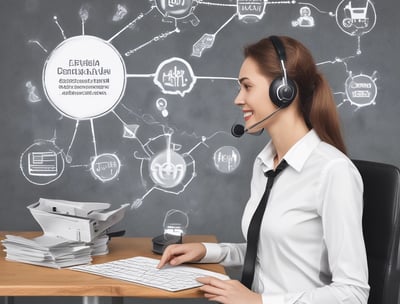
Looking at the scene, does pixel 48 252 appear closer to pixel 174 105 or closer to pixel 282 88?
pixel 282 88

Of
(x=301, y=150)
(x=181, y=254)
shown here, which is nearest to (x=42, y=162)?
(x=181, y=254)

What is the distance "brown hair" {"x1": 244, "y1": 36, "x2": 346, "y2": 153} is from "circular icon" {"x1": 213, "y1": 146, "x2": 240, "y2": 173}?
867 mm

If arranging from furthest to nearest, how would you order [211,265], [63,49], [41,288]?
[63,49]
[211,265]
[41,288]

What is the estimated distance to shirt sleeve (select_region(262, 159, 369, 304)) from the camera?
4.48 feet

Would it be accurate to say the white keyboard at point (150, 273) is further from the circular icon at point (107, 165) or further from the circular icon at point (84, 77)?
the circular icon at point (84, 77)

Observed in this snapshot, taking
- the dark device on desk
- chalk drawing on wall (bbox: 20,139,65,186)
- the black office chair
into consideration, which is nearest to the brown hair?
the black office chair

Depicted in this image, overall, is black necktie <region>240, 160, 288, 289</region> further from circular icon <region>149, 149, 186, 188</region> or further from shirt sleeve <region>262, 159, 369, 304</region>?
circular icon <region>149, 149, 186, 188</region>

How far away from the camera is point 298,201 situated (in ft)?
4.96

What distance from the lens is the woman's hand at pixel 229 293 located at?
4.58 ft

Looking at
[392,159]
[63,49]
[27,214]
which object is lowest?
[27,214]

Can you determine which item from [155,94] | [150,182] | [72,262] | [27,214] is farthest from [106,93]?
[72,262]

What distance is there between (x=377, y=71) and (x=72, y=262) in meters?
1.54

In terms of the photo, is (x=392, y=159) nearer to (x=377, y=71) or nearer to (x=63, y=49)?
(x=377, y=71)

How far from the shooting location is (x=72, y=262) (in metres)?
1.69
